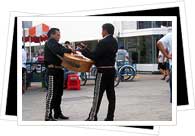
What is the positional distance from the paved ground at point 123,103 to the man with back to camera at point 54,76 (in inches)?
1.9

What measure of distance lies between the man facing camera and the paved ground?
1.6 inches

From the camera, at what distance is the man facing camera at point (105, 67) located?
3.32 meters

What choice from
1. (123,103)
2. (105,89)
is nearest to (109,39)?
(105,89)

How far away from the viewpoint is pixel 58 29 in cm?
326

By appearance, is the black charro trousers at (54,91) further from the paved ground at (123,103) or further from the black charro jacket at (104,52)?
the black charro jacket at (104,52)

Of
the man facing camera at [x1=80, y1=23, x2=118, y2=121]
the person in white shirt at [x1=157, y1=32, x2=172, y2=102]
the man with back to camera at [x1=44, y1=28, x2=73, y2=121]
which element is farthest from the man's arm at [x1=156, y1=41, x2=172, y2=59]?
the man with back to camera at [x1=44, y1=28, x2=73, y2=121]

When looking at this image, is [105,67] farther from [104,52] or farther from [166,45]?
[166,45]

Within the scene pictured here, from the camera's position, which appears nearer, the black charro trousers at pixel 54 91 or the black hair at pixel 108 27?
the black hair at pixel 108 27

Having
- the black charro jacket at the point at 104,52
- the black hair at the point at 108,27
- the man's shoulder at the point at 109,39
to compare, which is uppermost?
the black hair at the point at 108,27

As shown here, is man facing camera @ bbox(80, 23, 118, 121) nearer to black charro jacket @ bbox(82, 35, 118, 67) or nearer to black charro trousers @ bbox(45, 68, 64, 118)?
black charro jacket @ bbox(82, 35, 118, 67)

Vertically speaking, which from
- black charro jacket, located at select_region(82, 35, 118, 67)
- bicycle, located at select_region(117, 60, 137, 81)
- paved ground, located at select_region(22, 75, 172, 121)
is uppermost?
black charro jacket, located at select_region(82, 35, 118, 67)

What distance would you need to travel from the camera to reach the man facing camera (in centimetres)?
332

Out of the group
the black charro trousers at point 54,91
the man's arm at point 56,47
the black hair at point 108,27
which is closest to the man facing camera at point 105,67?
the black hair at point 108,27

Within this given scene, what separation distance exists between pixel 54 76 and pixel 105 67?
42 centimetres
